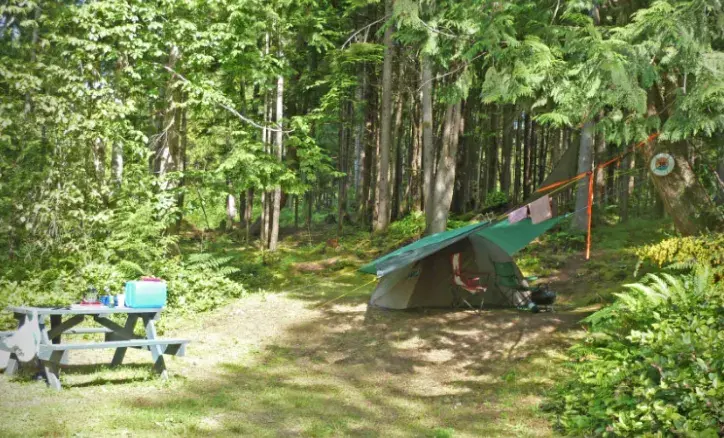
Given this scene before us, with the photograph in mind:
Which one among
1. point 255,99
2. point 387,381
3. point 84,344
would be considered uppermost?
point 255,99

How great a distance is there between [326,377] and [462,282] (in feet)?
11.1

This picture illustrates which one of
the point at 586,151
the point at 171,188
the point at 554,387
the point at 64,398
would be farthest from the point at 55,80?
the point at 586,151

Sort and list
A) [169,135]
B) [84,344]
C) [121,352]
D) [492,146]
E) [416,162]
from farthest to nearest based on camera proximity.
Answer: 1. [492,146]
2. [416,162]
3. [169,135]
4. [121,352]
5. [84,344]

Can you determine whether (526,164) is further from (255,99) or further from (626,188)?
(255,99)

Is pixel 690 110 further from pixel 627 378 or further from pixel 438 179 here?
pixel 438 179

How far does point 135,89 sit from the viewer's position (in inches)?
446

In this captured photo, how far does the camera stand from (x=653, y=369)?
4.91 meters

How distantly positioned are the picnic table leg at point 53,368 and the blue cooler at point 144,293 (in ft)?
2.80

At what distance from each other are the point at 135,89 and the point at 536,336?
787cm

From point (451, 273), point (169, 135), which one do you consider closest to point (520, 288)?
point (451, 273)

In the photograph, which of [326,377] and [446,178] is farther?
[446,178]

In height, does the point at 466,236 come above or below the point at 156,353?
above

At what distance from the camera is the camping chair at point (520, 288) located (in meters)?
9.38

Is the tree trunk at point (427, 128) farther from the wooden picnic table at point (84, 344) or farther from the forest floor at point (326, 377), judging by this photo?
the wooden picnic table at point (84, 344)
